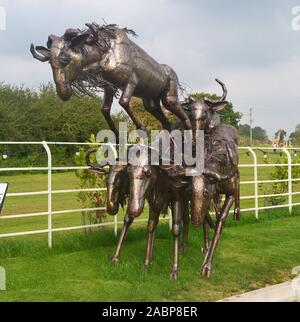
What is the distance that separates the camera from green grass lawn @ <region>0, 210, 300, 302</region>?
4562mm

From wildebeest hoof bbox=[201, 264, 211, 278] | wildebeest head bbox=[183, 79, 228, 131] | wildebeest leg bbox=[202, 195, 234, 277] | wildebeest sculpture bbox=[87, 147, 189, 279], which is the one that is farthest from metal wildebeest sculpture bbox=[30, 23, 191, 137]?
wildebeest hoof bbox=[201, 264, 211, 278]

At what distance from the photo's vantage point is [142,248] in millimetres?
6508

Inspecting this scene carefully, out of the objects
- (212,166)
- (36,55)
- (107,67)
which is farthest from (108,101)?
(212,166)

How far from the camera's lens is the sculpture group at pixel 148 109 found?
14.2ft

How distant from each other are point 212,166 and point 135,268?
1.45 meters

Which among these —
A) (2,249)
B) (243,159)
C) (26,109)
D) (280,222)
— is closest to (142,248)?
(2,249)

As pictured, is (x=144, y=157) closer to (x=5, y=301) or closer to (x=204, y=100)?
(x=204, y=100)

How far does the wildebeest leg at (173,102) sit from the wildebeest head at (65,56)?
1.19 meters

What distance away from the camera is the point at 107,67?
14.8ft

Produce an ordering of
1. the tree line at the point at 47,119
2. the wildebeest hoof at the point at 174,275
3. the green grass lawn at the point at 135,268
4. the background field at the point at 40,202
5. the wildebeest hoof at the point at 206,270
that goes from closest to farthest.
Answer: the green grass lawn at the point at 135,268 < the wildebeest hoof at the point at 174,275 < the wildebeest hoof at the point at 206,270 < the background field at the point at 40,202 < the tree line at the point at 47,119

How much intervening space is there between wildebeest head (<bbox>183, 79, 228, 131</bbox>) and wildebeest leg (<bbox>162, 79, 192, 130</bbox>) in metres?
0.12

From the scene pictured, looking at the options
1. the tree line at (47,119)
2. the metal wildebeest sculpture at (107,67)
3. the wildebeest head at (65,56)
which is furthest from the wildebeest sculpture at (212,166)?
the tree line at (47,119)

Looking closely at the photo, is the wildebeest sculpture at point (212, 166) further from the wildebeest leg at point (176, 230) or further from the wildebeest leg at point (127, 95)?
the wildebeest leg at point (127, 95)

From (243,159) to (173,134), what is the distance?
62.5ft
